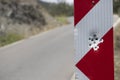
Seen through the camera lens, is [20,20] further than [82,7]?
Yes

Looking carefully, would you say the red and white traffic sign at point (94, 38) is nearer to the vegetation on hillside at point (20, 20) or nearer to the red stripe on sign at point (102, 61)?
the red stripe on sign at point (102, 61)

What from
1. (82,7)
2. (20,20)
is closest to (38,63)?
(82,7)

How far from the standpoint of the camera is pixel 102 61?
340 centimetres

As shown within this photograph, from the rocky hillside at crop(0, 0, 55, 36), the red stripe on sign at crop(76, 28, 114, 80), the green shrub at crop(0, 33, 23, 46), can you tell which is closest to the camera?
the red stripe on sign at crop(76, 28, 114, 80)

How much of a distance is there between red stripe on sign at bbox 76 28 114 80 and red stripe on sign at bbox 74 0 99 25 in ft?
0.82

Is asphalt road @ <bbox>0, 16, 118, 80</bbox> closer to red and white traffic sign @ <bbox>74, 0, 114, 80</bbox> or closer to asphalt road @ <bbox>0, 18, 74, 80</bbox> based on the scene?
asphalt road @ <bbox>0, 18, 74, 80</bbox>

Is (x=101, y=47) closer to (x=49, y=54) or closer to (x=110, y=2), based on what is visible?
(x=110, y=2)

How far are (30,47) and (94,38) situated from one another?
1696cm

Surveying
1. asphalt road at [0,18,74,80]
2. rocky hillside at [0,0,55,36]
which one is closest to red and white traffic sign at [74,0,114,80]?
asphalt road at [0,18,74,80]

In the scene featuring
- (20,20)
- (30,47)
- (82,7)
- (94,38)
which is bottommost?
(20,20)

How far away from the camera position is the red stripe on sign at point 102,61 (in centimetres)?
340

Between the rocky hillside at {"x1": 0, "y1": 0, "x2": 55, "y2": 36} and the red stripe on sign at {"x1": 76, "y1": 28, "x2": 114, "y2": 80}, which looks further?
the rocky hillside at {"x1": 0, "y1": 0, "x2": 55, "y2": 36}

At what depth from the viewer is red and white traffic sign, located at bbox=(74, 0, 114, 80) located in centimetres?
340

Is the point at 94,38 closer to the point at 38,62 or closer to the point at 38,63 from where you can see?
the point at 38,63
